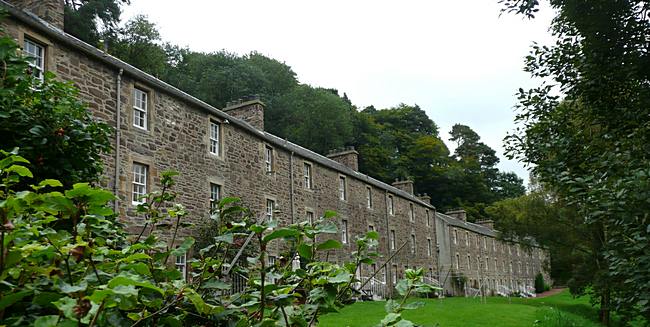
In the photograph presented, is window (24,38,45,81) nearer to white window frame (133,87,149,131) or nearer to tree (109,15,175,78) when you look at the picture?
white window frame (133,87,149,131)

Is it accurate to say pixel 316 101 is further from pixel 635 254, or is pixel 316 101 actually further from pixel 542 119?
pixel 635 254

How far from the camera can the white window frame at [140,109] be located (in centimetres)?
1659

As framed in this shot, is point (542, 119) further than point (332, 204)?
No

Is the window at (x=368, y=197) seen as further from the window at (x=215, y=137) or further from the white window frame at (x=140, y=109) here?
the white window frame at (x=140, y=109)

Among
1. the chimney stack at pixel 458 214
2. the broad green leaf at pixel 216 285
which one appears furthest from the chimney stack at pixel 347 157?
the broad green leaf at pixel 216 285

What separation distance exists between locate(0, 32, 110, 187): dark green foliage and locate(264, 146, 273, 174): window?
16.6 m

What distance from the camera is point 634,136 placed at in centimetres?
676

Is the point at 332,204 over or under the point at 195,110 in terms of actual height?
under

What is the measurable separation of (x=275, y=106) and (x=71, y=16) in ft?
72.4

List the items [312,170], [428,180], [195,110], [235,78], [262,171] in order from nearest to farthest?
1. [195,110]
2. [262,171]
3. [312,170]
4. [235,78]
5. [428,180]

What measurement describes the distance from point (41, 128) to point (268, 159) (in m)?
18.2

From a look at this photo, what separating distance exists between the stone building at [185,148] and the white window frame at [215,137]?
38mm

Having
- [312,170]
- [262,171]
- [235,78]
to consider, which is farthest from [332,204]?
[235,78]

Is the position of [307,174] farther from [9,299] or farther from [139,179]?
[9,299]
